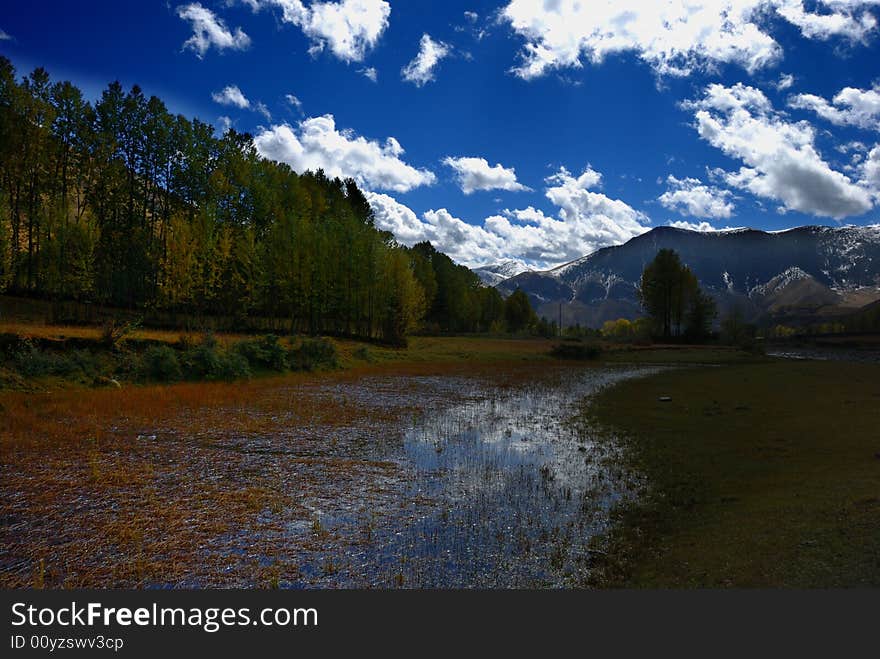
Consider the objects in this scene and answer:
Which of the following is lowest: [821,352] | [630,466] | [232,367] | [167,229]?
[630,466]

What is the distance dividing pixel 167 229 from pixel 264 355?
30.5 meters

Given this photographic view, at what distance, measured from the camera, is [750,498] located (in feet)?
37.5

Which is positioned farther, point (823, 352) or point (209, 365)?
point (823, 352)

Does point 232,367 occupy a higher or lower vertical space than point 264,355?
lower

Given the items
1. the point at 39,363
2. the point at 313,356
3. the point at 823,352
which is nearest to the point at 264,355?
the point at 313,356

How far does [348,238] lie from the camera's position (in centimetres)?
6938

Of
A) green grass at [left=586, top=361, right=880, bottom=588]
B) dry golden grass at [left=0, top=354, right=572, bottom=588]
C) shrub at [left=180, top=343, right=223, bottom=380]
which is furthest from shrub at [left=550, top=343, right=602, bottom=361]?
shrub at [left=180, top=343, right=223, bottom=380]

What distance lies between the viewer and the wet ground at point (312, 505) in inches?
310

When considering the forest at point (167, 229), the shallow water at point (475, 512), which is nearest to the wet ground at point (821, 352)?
the forest at point (167, 229)

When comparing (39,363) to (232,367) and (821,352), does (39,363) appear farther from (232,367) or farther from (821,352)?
(821,352)

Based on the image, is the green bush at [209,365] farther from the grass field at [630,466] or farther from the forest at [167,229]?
the forest at [167,229]

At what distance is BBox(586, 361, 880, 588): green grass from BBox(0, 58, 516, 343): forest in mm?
46950

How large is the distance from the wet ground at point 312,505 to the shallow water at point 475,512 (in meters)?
0.04

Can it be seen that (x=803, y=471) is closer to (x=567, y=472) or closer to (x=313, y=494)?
(x=567, y=472)
